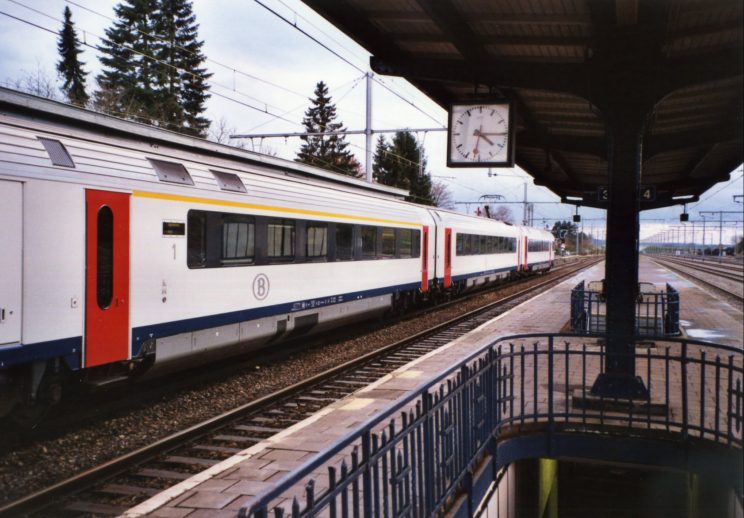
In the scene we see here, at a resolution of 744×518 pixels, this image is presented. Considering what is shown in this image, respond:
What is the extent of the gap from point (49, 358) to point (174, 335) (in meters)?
2.02

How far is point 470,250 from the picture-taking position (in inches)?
942

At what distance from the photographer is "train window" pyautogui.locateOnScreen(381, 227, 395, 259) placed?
15350 mm

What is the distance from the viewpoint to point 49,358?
6.43 meters

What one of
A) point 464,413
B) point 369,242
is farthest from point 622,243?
point 369,242

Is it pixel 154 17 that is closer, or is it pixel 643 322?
pixel 643 322

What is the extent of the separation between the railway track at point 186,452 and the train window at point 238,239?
2.11 m

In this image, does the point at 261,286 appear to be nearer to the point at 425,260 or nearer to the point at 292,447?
the point at 292,447

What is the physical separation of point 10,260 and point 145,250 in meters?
1.89

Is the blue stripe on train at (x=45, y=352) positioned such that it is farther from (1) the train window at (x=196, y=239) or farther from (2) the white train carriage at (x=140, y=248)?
(1) the train window at (x=196, y=239)

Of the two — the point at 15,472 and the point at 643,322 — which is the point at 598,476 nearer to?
the point at 643,322

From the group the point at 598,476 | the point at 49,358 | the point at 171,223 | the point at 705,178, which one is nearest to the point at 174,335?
the point at 171,223

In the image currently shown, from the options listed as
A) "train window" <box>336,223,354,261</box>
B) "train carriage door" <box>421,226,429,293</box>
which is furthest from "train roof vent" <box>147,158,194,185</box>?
"train carriage door" <box>421,226,429,293</box>

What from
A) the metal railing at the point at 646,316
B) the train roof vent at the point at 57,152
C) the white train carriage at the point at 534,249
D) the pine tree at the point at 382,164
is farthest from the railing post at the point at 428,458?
the pine tree at the point at 382,164

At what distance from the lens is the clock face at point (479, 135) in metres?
7.44
